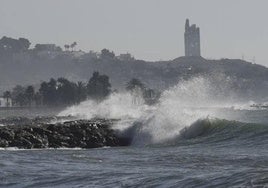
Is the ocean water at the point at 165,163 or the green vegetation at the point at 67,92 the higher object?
the green vegetation at the point at 67,92

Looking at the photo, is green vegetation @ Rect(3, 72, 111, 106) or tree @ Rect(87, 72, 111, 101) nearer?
green vegetation @ Rect(3, 72, 111, 106)

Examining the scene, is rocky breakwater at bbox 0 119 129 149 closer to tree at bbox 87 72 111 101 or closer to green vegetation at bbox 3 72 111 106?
green vegetation at bbox 3 72 111 106

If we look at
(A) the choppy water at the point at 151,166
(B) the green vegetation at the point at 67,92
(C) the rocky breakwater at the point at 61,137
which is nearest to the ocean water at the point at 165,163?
(A) the choppy water at the point at 151,166

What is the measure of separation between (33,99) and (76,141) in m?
153

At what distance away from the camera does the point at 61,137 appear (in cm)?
4581

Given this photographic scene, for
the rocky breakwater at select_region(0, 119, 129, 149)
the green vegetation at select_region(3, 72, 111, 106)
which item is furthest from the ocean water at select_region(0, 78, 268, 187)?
the green vegetation at select_region(3, 72, 111, 106)

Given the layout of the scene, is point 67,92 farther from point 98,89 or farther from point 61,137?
point 61,137

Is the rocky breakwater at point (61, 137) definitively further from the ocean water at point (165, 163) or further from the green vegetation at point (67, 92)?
the green vegetation at point (67, 92)

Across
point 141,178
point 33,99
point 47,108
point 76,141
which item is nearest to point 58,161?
point 141,178

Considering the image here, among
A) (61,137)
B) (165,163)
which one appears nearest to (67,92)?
(61,137)

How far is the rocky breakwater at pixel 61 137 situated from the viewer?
145ft

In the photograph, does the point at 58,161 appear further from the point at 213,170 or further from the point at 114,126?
the point at 114,126

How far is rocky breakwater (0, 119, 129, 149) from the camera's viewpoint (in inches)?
1738

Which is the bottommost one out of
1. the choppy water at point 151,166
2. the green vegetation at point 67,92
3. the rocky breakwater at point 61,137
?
the choppy water at point 151,166
